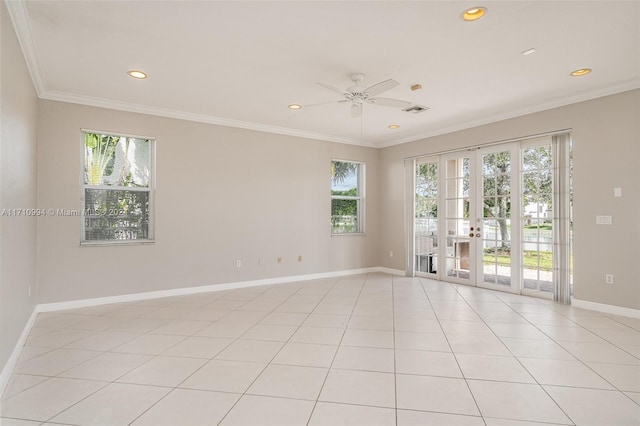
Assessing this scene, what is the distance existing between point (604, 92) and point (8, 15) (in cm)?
594

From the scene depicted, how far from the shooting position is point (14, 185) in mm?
2771

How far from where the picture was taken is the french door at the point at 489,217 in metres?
5.00

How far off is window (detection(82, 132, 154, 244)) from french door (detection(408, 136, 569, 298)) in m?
4.74

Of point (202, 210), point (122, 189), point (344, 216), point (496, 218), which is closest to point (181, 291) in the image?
point (202, 210)

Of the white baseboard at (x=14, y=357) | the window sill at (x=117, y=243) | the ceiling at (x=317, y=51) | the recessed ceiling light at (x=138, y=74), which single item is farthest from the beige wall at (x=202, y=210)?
the recessed ceiling light at (x=138, y=74)

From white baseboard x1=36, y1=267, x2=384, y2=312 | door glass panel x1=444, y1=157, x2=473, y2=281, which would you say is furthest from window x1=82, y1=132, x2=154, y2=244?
door glass panel x1=444, y1=157, x2=473, y2=281

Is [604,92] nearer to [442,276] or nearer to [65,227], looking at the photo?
[442,276]

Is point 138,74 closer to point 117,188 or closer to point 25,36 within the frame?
point 25,36

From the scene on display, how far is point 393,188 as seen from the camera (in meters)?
7.13

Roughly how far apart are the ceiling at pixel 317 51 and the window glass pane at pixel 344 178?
2116 millimetres

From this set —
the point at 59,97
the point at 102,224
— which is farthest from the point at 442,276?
the point at 59,97

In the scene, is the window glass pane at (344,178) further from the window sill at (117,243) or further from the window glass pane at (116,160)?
the window sill at (117,243)

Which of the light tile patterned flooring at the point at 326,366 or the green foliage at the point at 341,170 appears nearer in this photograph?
the light tile patterned flooring at the point at 326,366

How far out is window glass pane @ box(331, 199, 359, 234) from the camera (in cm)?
689
